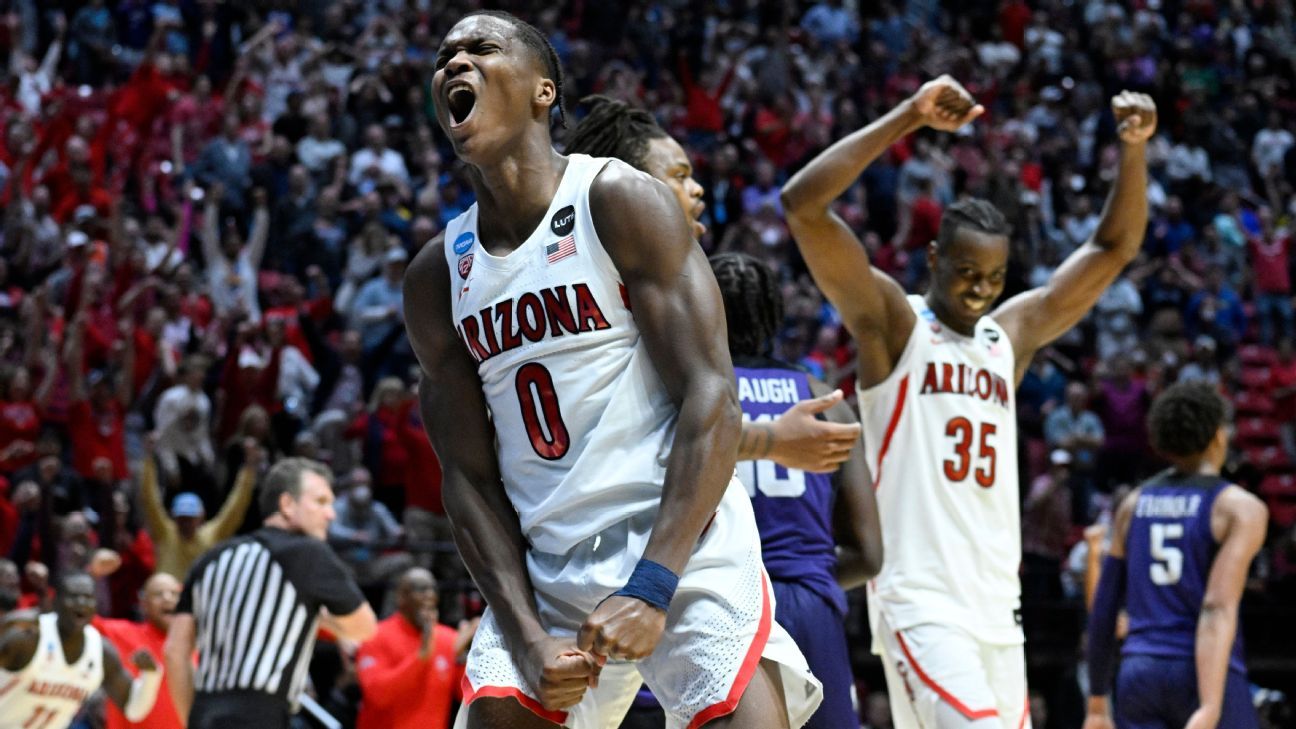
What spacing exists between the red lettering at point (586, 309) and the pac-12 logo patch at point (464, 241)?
29cm

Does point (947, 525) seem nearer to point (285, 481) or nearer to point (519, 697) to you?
point (519, 697)

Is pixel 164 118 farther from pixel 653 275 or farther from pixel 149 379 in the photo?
pixel 653 275

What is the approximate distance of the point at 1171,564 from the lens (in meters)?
5.86

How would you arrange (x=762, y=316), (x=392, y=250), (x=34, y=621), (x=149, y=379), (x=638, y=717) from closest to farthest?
1. (x=638, y=717)
2. (x=762, y=316)
3. (x=34, y=621)
4. (x=149, y=379)
5. (x=392, y=250)

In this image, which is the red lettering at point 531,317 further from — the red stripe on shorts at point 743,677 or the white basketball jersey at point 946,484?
the white basketball jersey at point 946,484

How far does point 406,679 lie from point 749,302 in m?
4.59

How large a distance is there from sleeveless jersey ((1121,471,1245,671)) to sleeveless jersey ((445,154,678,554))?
10.9 feet

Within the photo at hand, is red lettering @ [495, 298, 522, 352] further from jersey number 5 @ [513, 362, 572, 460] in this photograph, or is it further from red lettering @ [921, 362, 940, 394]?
red lettering @ [921, 362, 940, 394]

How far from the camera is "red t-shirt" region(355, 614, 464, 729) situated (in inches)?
334

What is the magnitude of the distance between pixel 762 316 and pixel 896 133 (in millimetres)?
705

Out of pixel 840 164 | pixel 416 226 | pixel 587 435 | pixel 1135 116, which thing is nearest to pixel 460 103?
pixel 587 435

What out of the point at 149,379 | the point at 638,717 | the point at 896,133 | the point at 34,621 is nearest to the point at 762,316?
the point at 896,133

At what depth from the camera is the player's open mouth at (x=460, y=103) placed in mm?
3107

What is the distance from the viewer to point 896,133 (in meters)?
4.80
